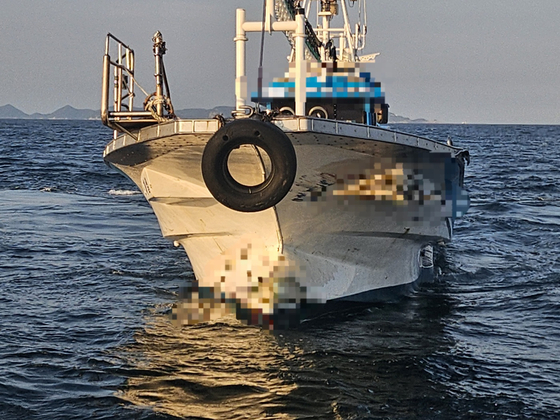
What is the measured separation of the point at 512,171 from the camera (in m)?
34.9

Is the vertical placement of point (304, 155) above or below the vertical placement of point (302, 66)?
below

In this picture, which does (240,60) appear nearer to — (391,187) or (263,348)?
(391,187)

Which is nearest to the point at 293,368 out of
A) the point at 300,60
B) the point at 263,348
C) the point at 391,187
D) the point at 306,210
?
the point at 263,348

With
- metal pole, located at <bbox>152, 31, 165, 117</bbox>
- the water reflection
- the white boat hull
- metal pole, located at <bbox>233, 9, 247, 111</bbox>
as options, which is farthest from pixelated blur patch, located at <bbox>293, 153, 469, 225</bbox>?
metal pole, located at <bbox>152, 31, 165, 117</bbox>

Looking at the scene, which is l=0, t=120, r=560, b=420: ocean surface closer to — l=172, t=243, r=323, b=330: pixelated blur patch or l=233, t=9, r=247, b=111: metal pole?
l=172, t=243, r=323, b=330: pixelated blur patch

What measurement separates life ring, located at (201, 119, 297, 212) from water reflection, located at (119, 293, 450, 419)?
1.63m

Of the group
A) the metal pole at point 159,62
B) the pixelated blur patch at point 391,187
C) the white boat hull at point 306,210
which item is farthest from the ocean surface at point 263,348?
the metal pole at point 159,62

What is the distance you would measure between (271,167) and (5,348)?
344cm

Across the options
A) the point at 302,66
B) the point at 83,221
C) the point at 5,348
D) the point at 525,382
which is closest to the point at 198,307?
the point at 5,348

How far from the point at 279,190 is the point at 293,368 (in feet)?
5.81

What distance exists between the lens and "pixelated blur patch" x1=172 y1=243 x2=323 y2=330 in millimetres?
8734

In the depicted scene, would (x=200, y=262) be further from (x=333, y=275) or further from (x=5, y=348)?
(x=5, y=348)

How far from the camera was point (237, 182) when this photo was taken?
7.61 m

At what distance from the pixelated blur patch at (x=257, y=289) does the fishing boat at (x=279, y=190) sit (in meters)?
0.01
